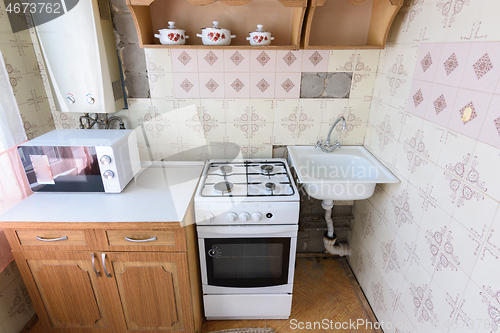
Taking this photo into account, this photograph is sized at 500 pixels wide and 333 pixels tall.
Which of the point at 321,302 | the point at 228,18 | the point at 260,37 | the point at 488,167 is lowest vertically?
A: the point at 321,302

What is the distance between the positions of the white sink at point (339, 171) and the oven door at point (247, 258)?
0.28 m

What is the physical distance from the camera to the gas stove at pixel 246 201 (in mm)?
1453

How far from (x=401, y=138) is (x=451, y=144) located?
0.38 metres

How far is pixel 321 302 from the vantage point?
1.94 m

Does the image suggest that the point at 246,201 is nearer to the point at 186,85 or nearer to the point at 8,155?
the point at 186,85

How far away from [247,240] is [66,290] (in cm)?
99

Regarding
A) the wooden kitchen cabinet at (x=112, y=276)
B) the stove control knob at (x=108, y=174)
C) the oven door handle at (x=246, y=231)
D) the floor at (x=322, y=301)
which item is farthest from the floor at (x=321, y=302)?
the stove control knob at (x=108, y=174)

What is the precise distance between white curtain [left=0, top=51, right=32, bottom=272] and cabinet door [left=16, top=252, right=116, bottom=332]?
0.19m

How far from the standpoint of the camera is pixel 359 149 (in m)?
1.95

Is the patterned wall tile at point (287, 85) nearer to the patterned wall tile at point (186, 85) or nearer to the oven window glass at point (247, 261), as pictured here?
the patterned wall tile at point (186, 85)

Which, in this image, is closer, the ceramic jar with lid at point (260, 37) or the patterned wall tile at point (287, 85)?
the ceramic jar with lid at point (260, 37)

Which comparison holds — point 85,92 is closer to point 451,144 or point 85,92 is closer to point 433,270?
point 451,144

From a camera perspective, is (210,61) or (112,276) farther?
(210,61)

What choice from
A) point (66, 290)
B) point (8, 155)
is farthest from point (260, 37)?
point (66, 290)
